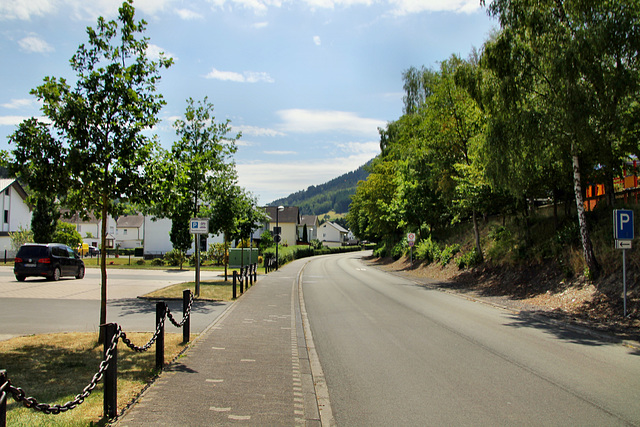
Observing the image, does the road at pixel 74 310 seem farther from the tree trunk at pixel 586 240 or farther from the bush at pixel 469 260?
the bush at pixel 469 260

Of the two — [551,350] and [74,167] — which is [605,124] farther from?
[74,167]

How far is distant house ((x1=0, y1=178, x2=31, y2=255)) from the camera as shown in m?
49.1

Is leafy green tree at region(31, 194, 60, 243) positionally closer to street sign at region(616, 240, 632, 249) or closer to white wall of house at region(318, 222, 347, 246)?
street sign at region(616, 240, 632, 249)

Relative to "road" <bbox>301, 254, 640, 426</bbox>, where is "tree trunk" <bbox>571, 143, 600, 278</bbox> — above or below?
above

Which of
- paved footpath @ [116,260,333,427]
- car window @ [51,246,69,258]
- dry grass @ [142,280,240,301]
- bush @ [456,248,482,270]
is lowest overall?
dry grass @ [142,280,240,301]

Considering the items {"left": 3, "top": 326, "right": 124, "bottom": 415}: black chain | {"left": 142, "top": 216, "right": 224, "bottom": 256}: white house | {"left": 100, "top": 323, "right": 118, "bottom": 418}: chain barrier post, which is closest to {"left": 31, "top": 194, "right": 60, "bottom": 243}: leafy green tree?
{"left": 142, "top": 216, "right": 224, "bottom": 256}: white house

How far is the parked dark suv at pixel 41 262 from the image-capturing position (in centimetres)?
2184

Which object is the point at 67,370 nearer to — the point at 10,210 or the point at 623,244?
the point at 623,244

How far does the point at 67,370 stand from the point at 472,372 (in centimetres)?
548

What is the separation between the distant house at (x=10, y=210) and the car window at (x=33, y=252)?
3124cm

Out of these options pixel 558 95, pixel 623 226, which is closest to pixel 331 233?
pixel 558 95

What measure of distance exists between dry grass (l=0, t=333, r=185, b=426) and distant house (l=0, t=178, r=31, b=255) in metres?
48.3

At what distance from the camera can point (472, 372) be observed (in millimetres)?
6629

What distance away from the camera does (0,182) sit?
5012 cm
